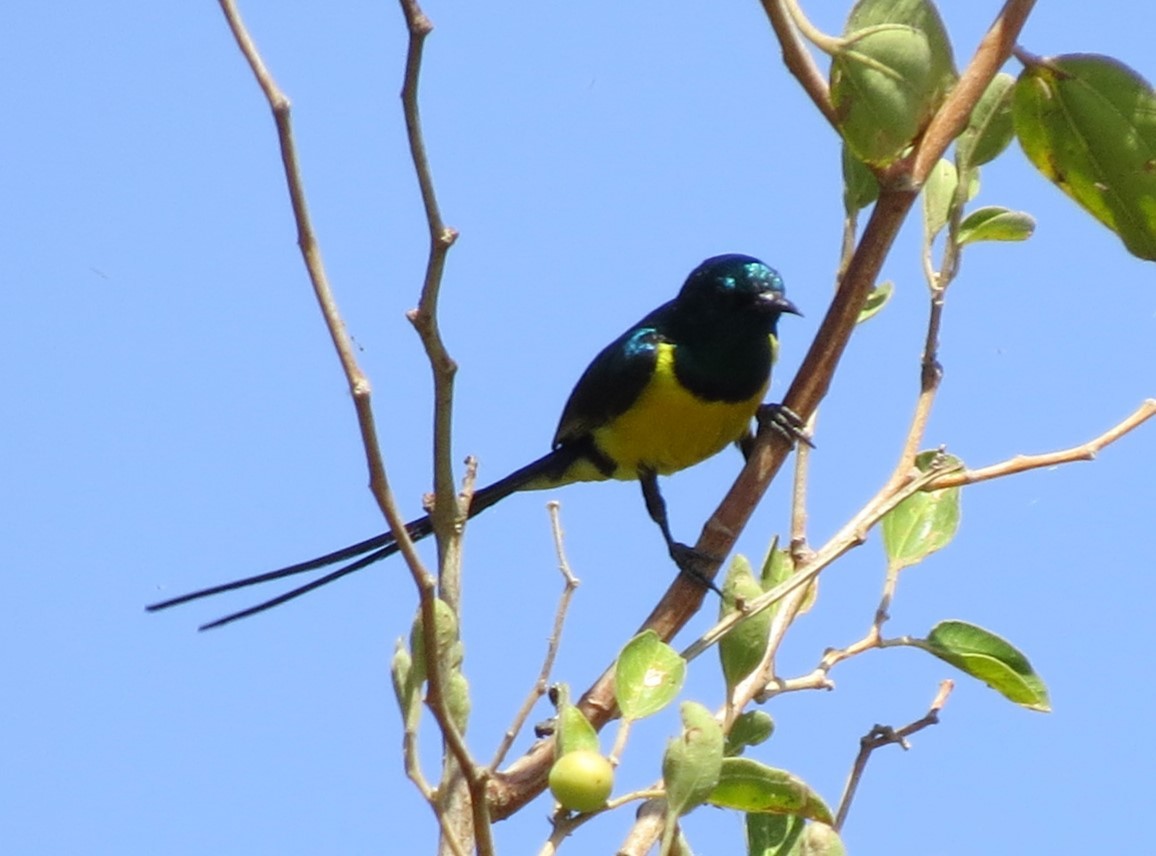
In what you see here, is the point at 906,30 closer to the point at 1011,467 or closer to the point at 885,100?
the point at 885,100

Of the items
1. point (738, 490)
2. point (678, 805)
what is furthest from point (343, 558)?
point (678, 805)

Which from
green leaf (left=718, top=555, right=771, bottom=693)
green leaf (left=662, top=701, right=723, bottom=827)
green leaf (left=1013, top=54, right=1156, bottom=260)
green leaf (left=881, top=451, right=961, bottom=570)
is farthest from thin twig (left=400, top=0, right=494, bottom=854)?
green leaf (left=1013, top=54, right=1156, bottom=260)

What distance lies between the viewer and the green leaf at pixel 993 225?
1925 millimetres

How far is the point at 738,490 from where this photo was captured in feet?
5.82

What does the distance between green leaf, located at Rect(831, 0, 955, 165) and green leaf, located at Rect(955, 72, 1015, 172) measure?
0.13 meters

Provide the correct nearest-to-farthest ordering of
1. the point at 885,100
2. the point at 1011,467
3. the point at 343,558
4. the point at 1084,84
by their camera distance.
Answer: the point at 1011,467
the point at 885,100
the point at 1084,84
the point at 343,558

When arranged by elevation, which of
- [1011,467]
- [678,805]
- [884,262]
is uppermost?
[884,262]

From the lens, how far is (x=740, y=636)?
151 centimetres

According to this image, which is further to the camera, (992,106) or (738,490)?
(992,106)

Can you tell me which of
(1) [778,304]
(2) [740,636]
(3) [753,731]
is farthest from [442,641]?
(1) [778,304]

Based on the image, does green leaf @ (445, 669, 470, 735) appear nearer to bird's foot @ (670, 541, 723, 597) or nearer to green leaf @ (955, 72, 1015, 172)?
bird's foot @ (670, 541, 723, 597)

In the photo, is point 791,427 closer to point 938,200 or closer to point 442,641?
point 938,200

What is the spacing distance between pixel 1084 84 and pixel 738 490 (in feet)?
2.07

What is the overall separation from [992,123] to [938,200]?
128 millimetres
